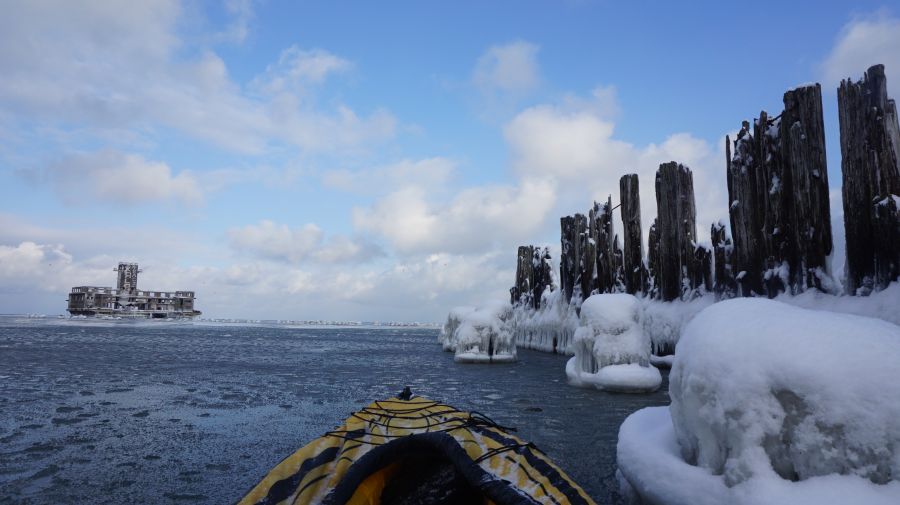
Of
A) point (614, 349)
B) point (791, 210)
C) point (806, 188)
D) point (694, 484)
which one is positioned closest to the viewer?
point (694, 484)

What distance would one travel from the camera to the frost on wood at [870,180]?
24.5ft

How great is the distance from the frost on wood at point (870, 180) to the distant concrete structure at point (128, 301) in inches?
4004

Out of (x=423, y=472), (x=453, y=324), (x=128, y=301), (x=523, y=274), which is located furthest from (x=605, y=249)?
(x=128, y=301)

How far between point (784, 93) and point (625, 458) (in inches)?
362

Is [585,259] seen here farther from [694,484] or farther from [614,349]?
[694,484]

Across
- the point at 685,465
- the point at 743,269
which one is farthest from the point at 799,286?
the point at 685,465

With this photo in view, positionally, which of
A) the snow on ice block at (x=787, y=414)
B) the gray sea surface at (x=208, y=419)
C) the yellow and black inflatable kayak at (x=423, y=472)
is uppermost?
the snow on ice block at (x=787, y=414)

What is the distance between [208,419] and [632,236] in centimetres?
1341

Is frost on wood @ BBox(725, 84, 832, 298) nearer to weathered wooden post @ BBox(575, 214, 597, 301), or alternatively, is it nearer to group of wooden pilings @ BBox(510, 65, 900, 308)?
group of wooden pilings @ BBox(510, 65, 900, 308)

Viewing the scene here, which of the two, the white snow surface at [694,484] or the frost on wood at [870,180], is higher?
the frost on wood at [870,180]

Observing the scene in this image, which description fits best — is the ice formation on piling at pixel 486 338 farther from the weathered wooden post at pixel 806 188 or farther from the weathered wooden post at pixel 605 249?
the weathered wooden post at pixel 806 188

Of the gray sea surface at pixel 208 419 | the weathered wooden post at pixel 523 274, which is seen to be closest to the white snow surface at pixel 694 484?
the gray sea surface at pixel 208 419

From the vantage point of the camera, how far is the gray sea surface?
4.49 m

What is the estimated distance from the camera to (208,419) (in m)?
7.11
